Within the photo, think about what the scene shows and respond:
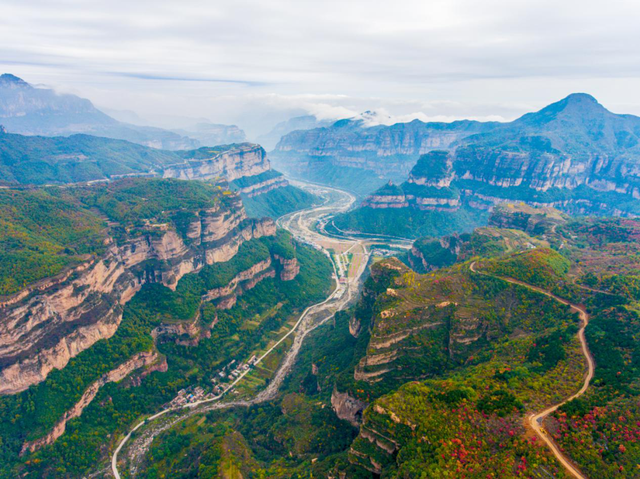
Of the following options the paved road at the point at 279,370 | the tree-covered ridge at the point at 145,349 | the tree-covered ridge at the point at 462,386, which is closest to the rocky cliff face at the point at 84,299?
the tree-covered ridge at the point at 145,349

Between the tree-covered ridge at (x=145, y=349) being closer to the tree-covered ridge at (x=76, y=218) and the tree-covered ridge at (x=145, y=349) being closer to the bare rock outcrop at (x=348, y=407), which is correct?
the tree-covered ridge at (x=76, y=218)

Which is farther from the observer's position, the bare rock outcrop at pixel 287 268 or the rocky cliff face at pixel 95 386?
the bare rock outcrop at pixel 287 268

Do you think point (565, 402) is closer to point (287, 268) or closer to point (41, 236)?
point (287, 268)

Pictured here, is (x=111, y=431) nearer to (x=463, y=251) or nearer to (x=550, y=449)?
(x=550, y=449)

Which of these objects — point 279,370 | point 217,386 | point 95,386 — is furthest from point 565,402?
point 95,386

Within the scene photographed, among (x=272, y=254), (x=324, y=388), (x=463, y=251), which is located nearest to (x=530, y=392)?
(x=324, y=388)

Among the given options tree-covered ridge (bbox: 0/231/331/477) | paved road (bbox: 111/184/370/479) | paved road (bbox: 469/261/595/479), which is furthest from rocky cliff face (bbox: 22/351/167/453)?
paved road (bbox: 469/261/595/479)
